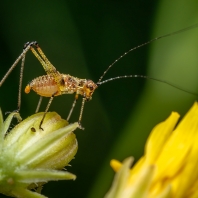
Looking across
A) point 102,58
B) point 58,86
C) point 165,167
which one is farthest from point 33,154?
point 102,58

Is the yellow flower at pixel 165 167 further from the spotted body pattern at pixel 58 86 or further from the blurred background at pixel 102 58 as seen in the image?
the blurred background at pixel 102 58

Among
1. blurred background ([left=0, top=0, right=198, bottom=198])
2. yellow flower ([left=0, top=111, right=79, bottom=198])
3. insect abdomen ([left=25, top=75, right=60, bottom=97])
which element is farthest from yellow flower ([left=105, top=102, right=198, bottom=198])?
blurred background ([left=0, top=0, right=198, bottom=198])

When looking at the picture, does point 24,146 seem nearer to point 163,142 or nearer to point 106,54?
point 163,142

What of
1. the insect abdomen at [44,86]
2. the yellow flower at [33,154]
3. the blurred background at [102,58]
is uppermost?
the blurred background at [102,58]

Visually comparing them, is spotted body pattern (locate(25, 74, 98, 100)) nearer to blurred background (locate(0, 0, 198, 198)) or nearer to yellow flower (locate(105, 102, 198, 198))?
blurred background (locate(0, 0, 198, 198))

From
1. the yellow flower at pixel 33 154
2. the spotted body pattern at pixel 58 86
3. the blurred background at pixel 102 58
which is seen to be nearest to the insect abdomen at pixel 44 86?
the spotted body pattern at pixel 58 86

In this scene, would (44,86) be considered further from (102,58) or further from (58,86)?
(102,58)
